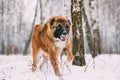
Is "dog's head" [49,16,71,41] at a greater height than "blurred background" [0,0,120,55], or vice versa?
"dog's head" [49,16,71,41]

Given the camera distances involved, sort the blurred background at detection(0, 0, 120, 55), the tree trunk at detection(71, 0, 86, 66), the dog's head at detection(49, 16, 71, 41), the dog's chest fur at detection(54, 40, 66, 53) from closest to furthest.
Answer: the dog's head at detection(49, 16, 71, 41) → the dog's chest fur at detection(54, 40, 66, 53) → the tree trunk at detection(71, 0, 86, 66) → the blurred background at detection(0, 0, 120, 55)

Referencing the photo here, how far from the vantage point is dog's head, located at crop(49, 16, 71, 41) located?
9398mm

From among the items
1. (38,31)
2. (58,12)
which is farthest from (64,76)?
(58,12)

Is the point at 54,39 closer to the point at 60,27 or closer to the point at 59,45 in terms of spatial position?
the point at 59,45

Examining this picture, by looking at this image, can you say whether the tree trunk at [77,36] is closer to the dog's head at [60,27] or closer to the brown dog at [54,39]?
the brown dog at [54,39]

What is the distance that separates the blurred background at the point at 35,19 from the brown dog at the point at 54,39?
98.6 ft

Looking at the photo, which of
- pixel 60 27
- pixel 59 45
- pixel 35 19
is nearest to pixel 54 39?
pixel 59 45

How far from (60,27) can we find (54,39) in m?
0.51

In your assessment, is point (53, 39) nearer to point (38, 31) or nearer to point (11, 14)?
point (38, 31)

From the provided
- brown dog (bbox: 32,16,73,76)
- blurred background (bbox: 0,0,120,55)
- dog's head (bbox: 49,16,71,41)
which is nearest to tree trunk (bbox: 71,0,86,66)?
brown dog (bbox: 32,16,73,76)

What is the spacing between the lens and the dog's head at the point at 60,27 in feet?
30.8

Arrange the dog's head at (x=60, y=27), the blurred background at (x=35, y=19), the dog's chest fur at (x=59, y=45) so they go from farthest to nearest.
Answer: the blurred background at (x=35, y=19)
the dog's chest fur at (x=59, y=45)
the dog's head at (x=60, y=27)

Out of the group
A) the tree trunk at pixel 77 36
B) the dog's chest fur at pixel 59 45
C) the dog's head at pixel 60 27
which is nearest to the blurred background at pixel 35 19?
the tree trunk at pixel 77 36

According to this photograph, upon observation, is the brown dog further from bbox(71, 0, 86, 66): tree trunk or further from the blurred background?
the blurred background
